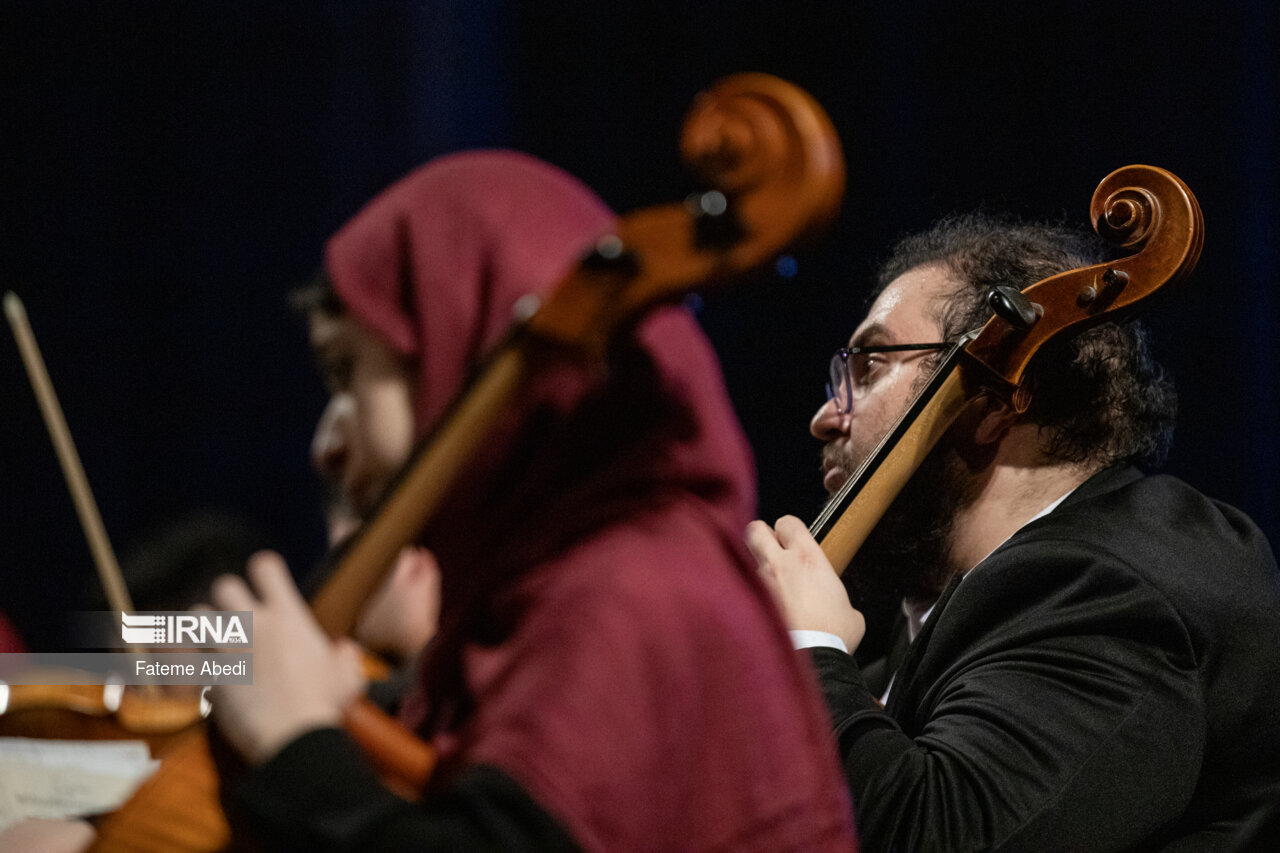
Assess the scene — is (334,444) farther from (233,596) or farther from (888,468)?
(888,468)

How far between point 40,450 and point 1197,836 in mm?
3047

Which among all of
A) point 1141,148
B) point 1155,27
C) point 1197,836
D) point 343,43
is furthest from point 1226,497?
point 343,43

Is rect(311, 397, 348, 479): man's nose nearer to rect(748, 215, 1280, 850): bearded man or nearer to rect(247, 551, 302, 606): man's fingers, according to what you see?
rect(247, 551, 302, 606): man's fingers

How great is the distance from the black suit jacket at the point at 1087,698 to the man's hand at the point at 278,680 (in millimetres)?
669

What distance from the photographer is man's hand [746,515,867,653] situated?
4.52ft

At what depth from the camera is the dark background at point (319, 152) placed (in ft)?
8.86

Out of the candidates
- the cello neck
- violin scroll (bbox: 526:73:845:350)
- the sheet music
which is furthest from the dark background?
violin scroll (bbox: 526:73:845:350)

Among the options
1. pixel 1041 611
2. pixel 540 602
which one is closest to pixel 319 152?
pixel 1041 611

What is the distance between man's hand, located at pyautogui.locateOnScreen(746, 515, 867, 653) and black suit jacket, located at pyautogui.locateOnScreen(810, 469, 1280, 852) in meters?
0.04

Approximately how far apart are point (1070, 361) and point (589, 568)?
1090 millimetres

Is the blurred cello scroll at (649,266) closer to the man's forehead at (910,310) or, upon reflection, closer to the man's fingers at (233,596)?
the man's fingers at (233,596)

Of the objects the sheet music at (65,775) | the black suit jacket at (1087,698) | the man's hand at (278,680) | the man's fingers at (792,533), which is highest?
the man's hand at (278,680)

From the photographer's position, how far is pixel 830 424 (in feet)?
5.74

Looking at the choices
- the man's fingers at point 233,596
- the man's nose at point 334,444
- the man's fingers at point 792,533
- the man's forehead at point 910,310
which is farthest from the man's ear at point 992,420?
the man's fingers at point 233,596
